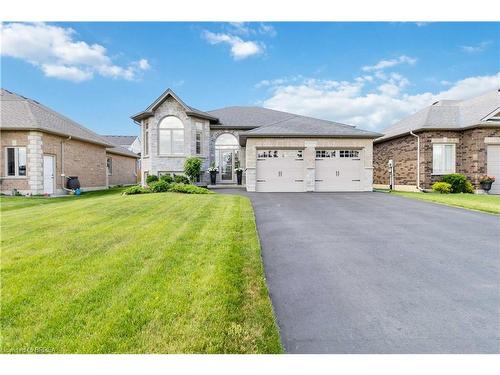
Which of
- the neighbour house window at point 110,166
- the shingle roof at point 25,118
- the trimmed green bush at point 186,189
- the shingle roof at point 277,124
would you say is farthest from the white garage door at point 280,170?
the neighbour house window at point 110,166

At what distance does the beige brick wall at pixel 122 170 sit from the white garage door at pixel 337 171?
18.1 meters

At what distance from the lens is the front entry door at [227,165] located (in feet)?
65.4

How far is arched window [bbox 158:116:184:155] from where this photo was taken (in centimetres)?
1838

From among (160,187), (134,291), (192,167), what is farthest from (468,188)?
(134,291)

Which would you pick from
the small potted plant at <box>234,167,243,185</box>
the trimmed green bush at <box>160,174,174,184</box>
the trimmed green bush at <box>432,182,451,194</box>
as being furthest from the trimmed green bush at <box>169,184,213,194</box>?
the trimmed green bush at <box>432,182,451,194</box>

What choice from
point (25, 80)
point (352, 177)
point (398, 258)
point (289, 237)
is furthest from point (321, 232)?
point (25, 80)

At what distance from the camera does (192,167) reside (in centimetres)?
1689

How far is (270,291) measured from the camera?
345 cm

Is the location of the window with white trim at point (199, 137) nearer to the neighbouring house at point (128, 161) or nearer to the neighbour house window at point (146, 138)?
the neighbour house window at point (146, 138)

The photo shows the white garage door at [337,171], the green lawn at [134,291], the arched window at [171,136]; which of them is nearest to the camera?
the green lawn at [134,291]

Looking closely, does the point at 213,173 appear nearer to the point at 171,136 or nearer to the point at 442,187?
the point at 171,136

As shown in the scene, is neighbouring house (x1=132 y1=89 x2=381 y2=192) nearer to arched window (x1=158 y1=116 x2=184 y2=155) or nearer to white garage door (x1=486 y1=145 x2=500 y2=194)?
arched window (x1=158 y1=116 x2=184 y2=155)
